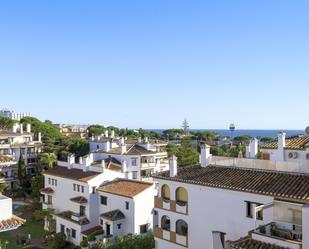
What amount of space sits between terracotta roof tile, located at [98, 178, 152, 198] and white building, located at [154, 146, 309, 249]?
33.3ft

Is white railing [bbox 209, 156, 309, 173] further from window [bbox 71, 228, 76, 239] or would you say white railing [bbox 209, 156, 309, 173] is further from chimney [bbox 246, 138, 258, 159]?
window [bbox 71, 228, 76, 239]

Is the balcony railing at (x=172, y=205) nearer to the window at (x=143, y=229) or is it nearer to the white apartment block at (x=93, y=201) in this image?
the white apartment block at (x=93, y=201)

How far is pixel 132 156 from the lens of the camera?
55000mm

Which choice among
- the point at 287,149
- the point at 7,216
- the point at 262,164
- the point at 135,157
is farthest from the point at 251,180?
the point at 135,157

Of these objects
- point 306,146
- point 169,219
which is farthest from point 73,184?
point 306,146

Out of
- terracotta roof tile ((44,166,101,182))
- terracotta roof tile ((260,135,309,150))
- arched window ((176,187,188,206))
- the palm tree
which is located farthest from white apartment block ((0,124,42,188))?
terracotta roof tile ((260,135,309,150))

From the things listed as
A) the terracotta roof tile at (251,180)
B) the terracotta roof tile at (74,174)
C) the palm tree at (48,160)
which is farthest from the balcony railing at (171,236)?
the palm tree at (48,160)

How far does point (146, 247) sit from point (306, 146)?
15557mm

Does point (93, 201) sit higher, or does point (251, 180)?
point (251, 180)

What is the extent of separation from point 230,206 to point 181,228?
17.1ft

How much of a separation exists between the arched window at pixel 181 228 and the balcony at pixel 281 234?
828cm

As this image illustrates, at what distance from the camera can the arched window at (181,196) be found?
2730 centimetres

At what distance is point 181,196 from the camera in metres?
27.8

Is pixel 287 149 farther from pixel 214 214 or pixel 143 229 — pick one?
pixel 143 229
